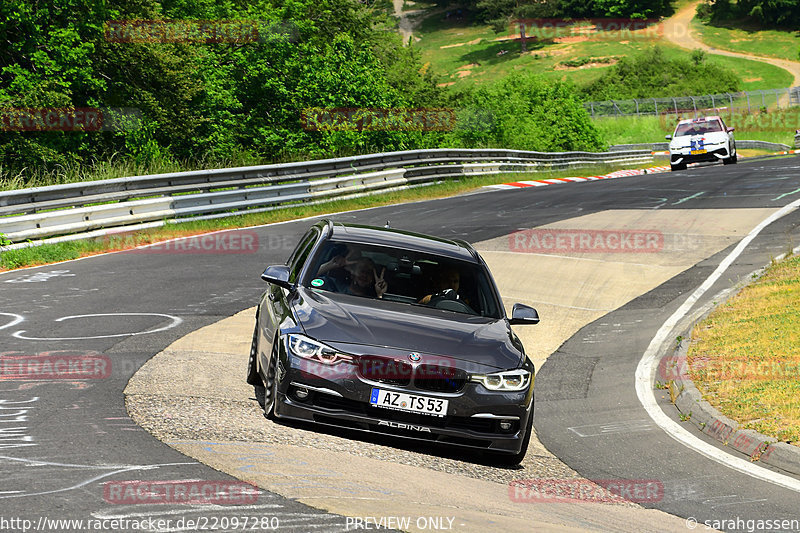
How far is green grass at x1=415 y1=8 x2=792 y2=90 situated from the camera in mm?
111312

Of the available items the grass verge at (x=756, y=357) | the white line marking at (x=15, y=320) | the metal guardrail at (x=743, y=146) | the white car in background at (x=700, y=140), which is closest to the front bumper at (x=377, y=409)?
the grass verge at (x=756, y=357)

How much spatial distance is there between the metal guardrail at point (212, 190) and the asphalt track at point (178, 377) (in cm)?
162

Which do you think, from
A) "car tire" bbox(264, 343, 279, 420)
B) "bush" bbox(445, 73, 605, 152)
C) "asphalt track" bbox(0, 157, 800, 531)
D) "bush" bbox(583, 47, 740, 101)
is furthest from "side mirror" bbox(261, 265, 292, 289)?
"bush" bbox(583, 47, 740, 101)

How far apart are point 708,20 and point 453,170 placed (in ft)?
378

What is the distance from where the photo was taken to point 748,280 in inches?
620

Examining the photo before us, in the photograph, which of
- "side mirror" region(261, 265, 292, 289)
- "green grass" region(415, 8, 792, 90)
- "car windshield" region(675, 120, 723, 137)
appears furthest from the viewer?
"green grass" region(415, 8, 792, 90)

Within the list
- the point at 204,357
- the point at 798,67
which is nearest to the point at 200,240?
the point at 204,357

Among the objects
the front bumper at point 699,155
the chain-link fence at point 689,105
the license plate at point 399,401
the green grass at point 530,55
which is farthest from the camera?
the green grass at point 530,55

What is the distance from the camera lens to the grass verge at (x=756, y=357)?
8906 mm

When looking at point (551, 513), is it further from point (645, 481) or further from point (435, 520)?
point (645, 481)

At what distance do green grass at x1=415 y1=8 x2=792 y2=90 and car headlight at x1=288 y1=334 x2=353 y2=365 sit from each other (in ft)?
340

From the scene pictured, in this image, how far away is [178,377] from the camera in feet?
30.0

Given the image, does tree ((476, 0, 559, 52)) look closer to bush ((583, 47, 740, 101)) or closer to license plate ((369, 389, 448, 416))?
bush ((583, 47, 740, 101))

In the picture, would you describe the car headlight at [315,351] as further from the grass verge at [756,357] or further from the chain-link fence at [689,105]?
the chain-link fence at [689,105]
